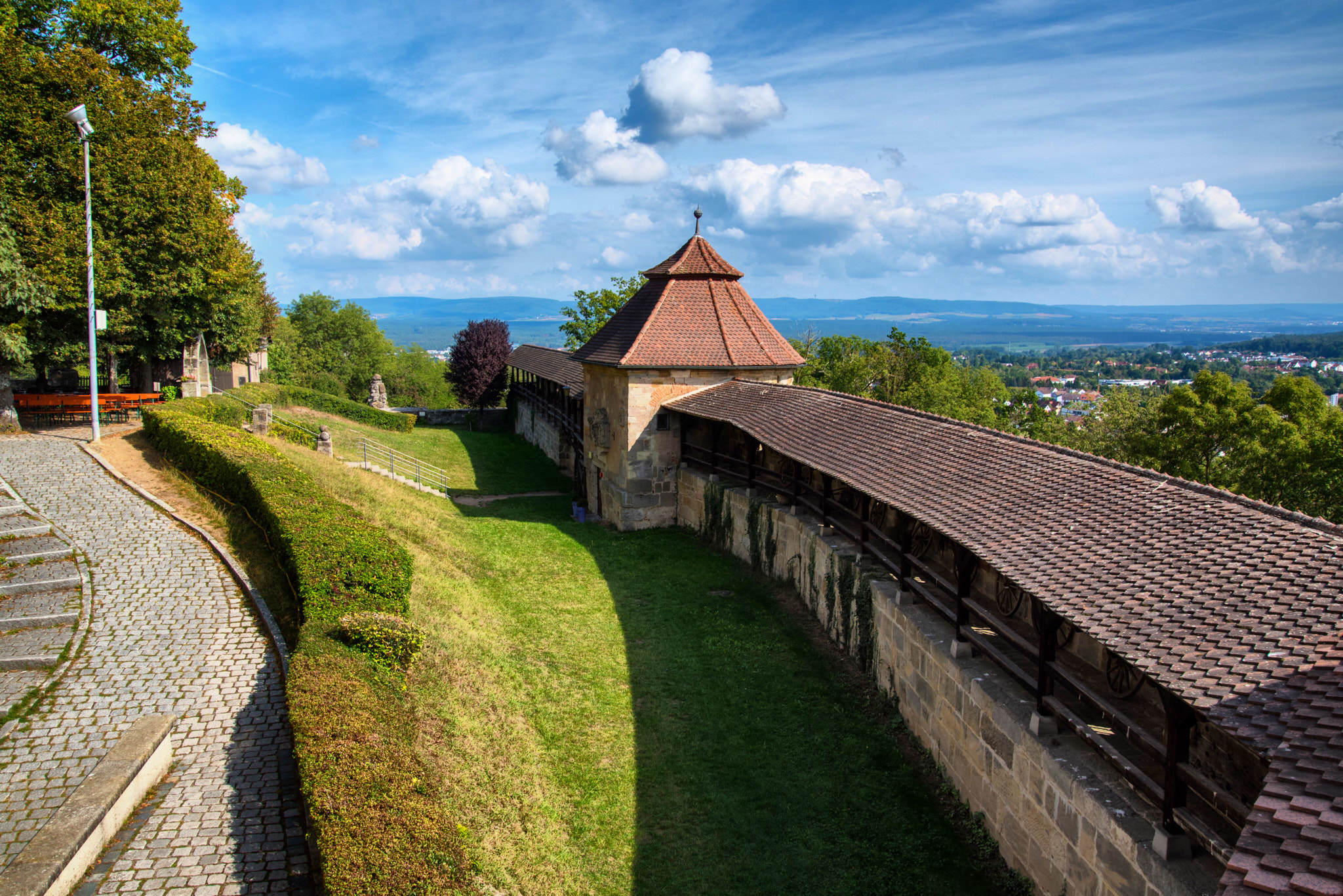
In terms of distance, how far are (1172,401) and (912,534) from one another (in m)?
19.0

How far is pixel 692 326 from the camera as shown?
2144 centimetres

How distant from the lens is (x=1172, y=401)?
25.3 meters

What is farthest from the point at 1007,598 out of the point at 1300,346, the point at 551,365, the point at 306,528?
the point at 1300,346

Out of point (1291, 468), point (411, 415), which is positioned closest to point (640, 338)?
point (1291, 468)

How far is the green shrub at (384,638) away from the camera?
31.2 ft

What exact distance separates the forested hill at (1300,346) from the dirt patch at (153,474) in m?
118

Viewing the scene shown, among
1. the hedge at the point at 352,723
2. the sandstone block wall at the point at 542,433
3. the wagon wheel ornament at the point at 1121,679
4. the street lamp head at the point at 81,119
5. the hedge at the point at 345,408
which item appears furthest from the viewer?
the hedge at the point at 345,408

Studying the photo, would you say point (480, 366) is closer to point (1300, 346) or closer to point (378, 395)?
point (378, 395)

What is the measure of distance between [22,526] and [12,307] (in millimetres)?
11496

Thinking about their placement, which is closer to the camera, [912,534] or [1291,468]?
[912,534]

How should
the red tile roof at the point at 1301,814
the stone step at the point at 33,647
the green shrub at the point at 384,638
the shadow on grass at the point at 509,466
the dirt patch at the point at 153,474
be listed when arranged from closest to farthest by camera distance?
the red tile roof at the point at 1301,814 < the green shrub at the point at 384,638 < the stone step at the point at 33,647 < the dirt patch at the point at 153,474 < the shadow on grass at the point at 509,466

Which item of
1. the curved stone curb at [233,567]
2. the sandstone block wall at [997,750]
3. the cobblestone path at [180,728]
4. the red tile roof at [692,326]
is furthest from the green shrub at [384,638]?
the red tile roof at [692,326]

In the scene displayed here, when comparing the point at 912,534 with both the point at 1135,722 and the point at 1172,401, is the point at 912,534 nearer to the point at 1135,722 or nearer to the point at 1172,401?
the point at 1135,722

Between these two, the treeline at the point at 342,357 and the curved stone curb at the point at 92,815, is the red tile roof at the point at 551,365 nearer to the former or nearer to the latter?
the curved stone curb at the point at 92,815
